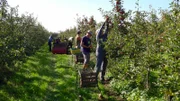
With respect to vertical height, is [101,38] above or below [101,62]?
above

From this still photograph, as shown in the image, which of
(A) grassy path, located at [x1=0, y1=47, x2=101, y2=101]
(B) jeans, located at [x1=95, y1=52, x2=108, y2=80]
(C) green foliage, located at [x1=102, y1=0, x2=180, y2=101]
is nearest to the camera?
(C) green foliage, located at [x1=102, y1=0, x2=180, y2=101]

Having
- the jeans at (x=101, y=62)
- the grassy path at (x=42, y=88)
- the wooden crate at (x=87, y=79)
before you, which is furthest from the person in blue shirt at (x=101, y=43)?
the wooden crate at (x=87, y=79)

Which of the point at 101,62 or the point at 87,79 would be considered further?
the point at 101,62

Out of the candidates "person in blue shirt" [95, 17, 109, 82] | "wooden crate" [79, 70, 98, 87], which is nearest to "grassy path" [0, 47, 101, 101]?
"wooden crate" [79, 70, 98, 87]

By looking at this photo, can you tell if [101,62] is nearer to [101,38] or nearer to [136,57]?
[101,38]

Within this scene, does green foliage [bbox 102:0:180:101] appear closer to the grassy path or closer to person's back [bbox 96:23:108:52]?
person's back [bbox 96:23:108:52]

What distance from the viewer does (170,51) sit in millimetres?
5008

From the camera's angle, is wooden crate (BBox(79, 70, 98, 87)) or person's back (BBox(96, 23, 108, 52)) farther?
person's back (BBox(96, 23, 108, 52))

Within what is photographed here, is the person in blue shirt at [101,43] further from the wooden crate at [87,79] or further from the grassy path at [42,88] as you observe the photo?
the wooden crate at [87,79]

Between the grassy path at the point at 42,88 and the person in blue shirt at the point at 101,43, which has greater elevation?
the person in blue shirt at the point at 101,43

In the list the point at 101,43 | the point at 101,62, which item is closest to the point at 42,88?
the point at 101,62

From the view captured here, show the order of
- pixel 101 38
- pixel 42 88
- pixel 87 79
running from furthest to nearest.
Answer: pixel 101 38
pixel 42 88
pixel 87 79

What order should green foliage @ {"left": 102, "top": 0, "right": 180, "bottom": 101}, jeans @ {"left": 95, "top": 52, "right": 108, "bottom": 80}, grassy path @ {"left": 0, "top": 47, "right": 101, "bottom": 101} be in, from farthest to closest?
1. jeans @ {"left": 95, "top": 52, "right": 108, "bottom": 80}
2. grassy path @ {"left": 0, "top": 47, "right": 101, "bottom": 101}
3. green foliage @ {"left": 102, "top": 0, "right": 180, "bottom": 101}

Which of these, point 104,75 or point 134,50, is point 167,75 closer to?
point 134,50
